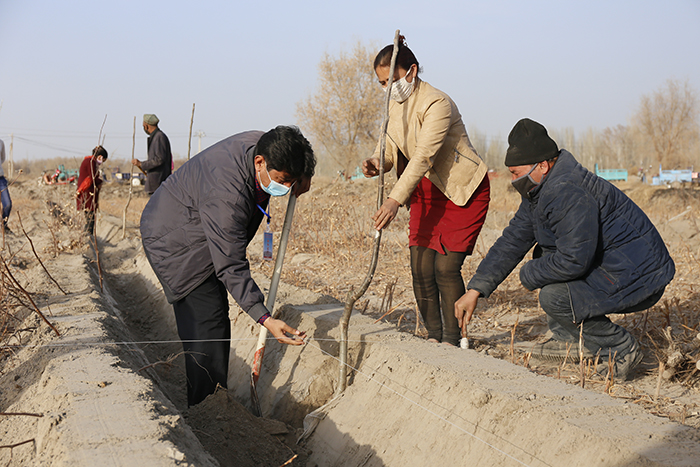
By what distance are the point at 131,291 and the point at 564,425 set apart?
6.14 m

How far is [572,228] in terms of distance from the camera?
114 inches

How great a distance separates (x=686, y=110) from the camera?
34625mm

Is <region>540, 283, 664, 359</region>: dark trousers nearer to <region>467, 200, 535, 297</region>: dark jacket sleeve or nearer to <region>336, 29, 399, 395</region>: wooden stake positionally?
<region>467, 200, 535, 297</region>: dark jacket sleeve

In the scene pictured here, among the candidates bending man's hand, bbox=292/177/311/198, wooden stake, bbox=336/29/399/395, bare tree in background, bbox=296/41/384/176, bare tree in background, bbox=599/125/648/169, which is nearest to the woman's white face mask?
wooden stake, bbox=336/29/399/395

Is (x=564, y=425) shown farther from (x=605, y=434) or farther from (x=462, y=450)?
(x=462, y=450)

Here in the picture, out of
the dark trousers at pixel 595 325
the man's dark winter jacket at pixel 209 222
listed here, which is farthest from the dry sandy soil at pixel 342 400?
the man's dark winter jacket at pixel 209 222

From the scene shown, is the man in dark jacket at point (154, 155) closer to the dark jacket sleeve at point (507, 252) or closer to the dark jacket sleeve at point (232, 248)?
the dark jacket sleeve at point (232, 248)

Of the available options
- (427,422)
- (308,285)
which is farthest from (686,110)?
(427,422)

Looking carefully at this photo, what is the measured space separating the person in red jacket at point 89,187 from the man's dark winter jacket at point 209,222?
529cm

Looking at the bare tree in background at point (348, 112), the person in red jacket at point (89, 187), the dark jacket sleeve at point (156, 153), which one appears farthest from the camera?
the bare tree in background at point (348, 112)

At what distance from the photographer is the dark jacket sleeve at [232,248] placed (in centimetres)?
269

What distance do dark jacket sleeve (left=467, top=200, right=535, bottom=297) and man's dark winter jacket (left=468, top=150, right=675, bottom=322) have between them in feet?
0.76

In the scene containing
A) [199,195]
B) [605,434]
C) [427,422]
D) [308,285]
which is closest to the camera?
[605,434]

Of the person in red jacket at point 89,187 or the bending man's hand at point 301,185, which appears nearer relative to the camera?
the bending man's hand at point 301,185
